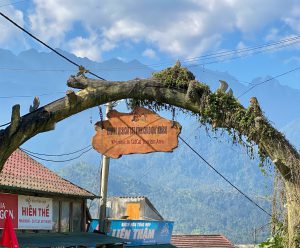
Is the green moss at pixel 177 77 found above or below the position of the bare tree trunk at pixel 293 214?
above

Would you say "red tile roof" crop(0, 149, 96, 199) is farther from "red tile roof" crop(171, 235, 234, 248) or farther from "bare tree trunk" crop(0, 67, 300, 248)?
"red tile roof" crop(171, 235, 234, 248)

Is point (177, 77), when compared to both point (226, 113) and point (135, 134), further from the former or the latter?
point (135, 134)

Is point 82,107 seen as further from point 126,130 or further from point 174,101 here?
point 174,101

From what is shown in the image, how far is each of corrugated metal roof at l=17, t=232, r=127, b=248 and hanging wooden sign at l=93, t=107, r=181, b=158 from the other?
8564 millimetres

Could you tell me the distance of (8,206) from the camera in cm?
1747

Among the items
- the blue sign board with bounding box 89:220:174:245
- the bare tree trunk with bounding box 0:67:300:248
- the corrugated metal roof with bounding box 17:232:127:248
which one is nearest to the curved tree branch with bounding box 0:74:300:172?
the bare tree trunk with bounding box 0:67:300:248

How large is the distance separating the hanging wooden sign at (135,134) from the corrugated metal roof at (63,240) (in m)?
8.56

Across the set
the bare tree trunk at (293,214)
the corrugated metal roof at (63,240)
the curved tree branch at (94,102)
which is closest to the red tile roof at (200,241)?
the corrugated metal roof at (63,240)

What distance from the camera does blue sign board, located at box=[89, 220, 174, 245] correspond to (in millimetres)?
25128

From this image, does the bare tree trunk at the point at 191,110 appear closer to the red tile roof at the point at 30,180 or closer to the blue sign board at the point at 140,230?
the red tile roof at the point at 30,180

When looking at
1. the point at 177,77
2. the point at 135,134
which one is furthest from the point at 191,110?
the point at 135,134

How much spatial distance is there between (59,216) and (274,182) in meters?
14.2

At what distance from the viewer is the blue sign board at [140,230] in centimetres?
2513

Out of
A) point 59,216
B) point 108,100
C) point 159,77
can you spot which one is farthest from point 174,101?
point 59,216
